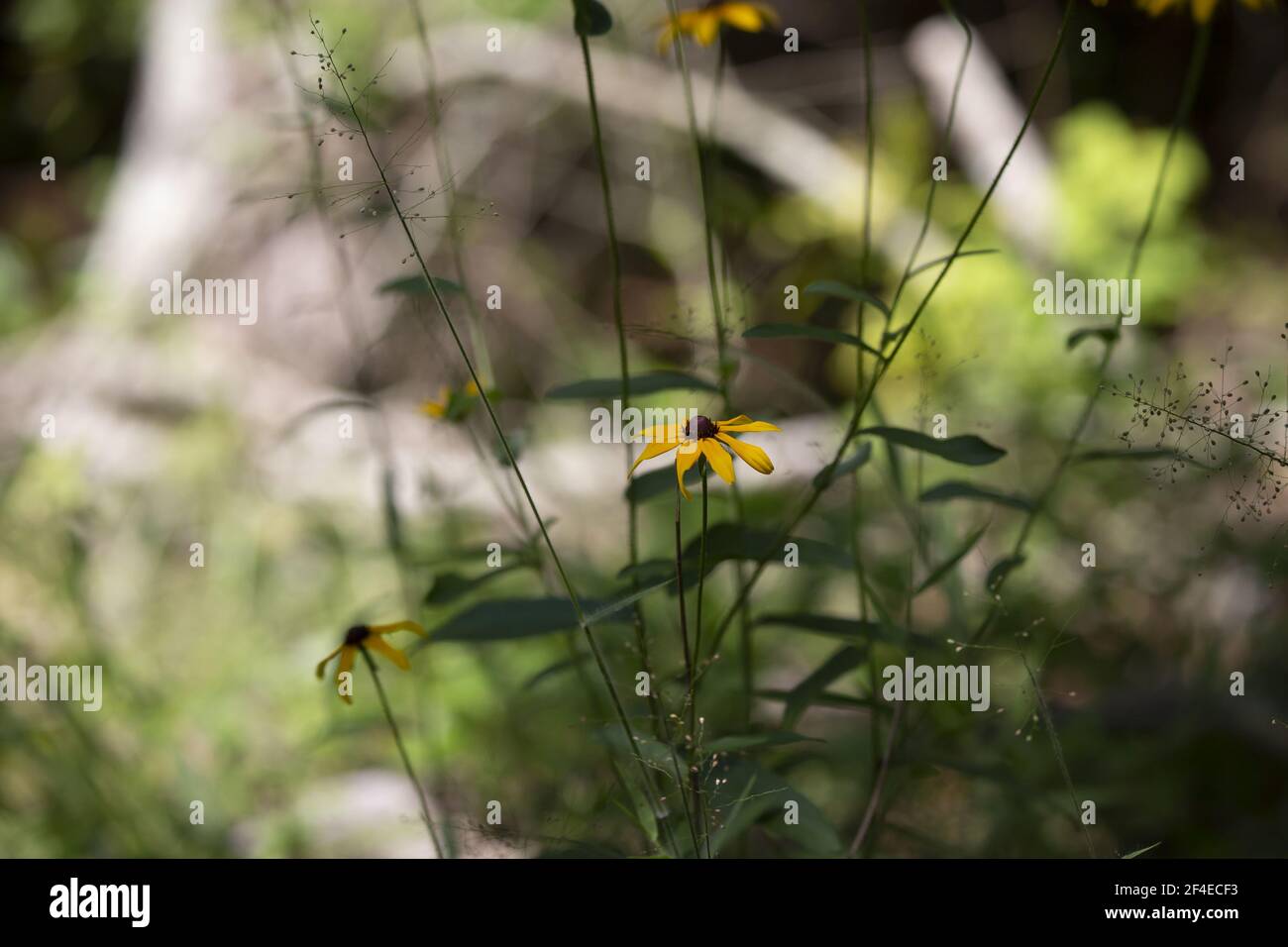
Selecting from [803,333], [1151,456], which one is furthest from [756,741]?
[1151,456]

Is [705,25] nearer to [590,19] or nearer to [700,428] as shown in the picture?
[590,19]

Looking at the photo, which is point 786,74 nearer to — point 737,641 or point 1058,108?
point 1058,108

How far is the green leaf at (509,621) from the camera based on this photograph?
0.70 m

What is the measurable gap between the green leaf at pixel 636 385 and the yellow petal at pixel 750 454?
0.12 meters

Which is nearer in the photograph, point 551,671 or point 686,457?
point 686,457

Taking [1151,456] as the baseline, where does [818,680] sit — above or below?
below

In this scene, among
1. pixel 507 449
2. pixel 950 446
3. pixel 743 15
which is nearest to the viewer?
pixel 507 449

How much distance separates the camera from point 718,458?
563 millimetres

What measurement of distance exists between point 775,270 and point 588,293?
0.51 m

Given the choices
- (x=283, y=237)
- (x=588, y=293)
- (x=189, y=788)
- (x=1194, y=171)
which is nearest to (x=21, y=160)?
(x=283, y=237)

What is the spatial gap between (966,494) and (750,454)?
23 cm

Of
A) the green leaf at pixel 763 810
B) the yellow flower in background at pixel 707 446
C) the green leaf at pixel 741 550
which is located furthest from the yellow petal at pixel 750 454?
the green leaf at pixel 763 810

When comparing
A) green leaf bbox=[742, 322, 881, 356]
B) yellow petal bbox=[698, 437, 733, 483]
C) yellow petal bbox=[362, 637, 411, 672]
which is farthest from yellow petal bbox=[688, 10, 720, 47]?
yellow petal bbox=[362, 637, 411, 672]

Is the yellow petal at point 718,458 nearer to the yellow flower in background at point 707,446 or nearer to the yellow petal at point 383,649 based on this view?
the yellow flower in background at point 707,446
